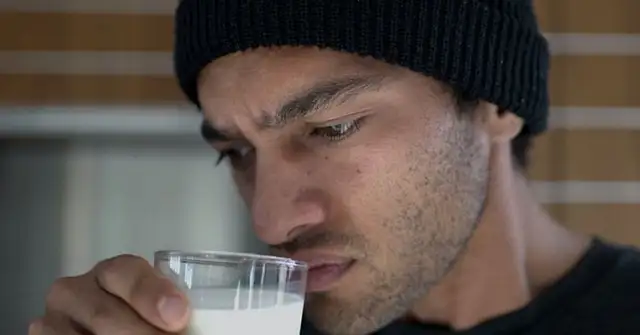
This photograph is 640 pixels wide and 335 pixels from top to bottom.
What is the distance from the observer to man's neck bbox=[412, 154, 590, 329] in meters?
1.11

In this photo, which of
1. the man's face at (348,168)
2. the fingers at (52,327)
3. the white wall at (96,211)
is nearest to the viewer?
the fingers at (52,327)

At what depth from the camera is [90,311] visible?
2.65 feet

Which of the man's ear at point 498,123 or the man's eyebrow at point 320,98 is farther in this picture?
the man's ear at point 498,123

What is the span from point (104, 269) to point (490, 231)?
523 mm

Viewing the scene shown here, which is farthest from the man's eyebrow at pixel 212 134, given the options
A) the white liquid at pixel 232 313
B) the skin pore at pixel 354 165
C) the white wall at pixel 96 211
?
the white wall at pixel 96 211

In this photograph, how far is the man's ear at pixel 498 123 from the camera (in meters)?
1.09

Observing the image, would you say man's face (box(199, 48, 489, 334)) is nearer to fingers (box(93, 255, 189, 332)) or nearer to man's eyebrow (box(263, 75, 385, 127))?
man's eyebrow (box(263, 75, 385, 127))

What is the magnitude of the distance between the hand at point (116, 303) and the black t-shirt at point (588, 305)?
0.43m

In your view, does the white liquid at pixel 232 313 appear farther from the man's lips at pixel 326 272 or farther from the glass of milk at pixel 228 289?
the man's lips at pixel 326 272

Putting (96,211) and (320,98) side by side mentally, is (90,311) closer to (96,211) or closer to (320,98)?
(320,98)

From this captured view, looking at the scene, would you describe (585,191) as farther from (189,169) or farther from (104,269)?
(104,269)

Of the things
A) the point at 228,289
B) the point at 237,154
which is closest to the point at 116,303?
the point at 228,289

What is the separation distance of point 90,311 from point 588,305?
567 millimetres

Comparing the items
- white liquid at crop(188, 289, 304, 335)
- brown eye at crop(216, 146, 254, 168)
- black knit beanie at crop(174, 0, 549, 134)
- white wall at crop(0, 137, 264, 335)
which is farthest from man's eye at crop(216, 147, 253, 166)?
white wall at crop(0, 137, 264, 335)
